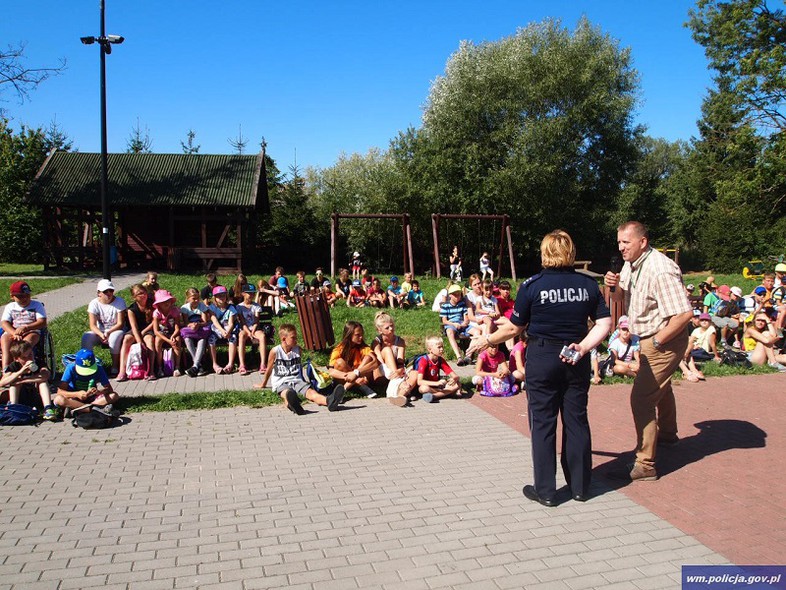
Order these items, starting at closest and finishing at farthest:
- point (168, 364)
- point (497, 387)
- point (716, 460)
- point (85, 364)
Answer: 1. point (716, 460)
2. point (85, 364)
3. point (497, 387)
4. point (168, 364)

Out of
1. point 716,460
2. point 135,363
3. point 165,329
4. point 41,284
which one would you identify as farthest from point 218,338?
point 41,284

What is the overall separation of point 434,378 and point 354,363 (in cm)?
111

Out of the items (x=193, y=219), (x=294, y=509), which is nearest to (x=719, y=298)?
(x=294, y=509)

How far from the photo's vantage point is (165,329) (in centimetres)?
991

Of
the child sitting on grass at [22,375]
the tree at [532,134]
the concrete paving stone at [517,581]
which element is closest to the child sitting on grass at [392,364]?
the child sitting on grass at [22,375]

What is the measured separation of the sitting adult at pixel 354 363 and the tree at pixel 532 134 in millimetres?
21727

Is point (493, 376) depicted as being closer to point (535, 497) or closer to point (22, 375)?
point (535, 497)

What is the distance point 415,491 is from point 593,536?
1.47m

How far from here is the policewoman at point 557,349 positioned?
4820mm

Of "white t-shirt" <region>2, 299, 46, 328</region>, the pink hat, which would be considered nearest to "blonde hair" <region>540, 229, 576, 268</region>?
"white t-shirt" <region>2, 299, 46, 328</region>

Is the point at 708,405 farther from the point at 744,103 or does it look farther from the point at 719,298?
the point at 744,103

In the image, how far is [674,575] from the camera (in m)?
3.96

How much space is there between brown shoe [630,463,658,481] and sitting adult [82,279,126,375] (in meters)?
7.23

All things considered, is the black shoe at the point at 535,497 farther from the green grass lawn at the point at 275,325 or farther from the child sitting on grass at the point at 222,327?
the child sitting on grass at the point at 222,327
